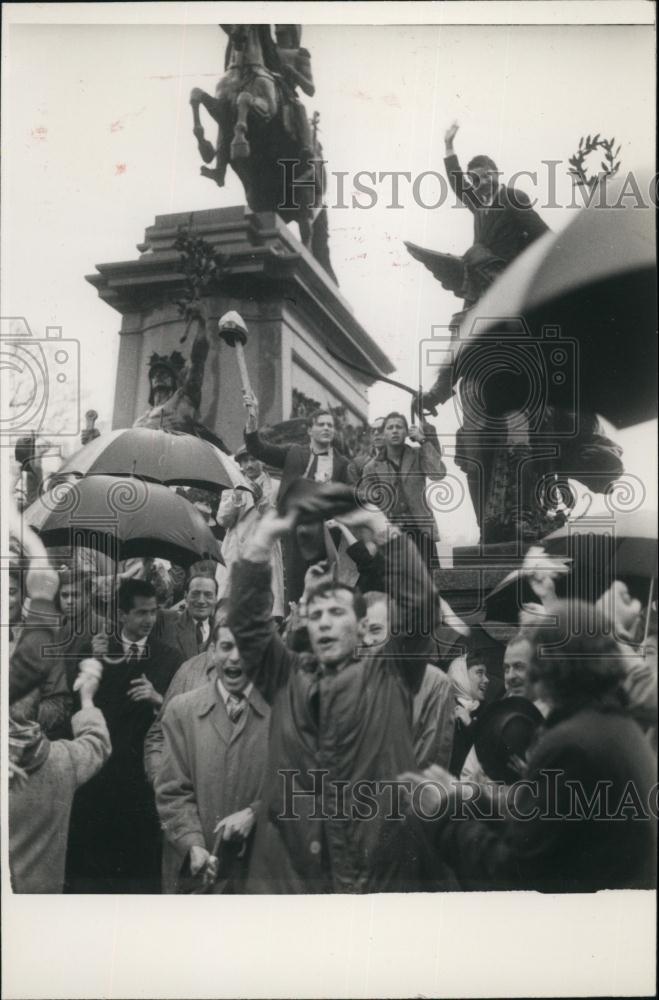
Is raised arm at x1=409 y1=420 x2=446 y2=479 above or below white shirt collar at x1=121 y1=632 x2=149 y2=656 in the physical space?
above

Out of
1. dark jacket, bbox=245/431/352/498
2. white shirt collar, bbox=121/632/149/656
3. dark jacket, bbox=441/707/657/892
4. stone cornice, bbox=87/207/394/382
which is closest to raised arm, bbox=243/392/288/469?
dark jacket, bbox=245/431/352/498

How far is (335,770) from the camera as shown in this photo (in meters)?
3.79

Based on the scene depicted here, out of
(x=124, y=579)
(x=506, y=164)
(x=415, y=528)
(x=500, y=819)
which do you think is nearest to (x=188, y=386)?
(x=124, y=579)

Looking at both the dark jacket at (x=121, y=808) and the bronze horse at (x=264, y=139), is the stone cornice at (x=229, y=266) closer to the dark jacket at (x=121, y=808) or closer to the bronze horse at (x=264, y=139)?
the bronze horse at (x=264, y=139)

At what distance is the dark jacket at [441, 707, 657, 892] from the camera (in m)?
3.83

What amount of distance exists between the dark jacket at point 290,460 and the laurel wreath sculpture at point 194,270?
1.82 ft

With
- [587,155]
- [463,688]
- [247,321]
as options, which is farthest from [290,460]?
[587,155]

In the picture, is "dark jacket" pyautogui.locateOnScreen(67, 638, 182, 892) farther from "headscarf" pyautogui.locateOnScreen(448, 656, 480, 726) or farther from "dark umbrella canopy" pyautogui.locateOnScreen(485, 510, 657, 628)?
"dark umbrella canopy" pyautogui.locateOnScreen(485, 510, 657, 628)

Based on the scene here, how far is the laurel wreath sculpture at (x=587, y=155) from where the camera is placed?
3.96 meters

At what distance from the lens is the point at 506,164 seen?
3.96 m

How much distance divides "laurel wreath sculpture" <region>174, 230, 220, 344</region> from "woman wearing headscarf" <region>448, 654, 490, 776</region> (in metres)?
1.70

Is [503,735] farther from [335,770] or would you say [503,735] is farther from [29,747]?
[29,747]

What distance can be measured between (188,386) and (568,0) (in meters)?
2.17

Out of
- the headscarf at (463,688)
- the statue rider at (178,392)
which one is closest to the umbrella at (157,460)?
the statue rider at (178,392)
